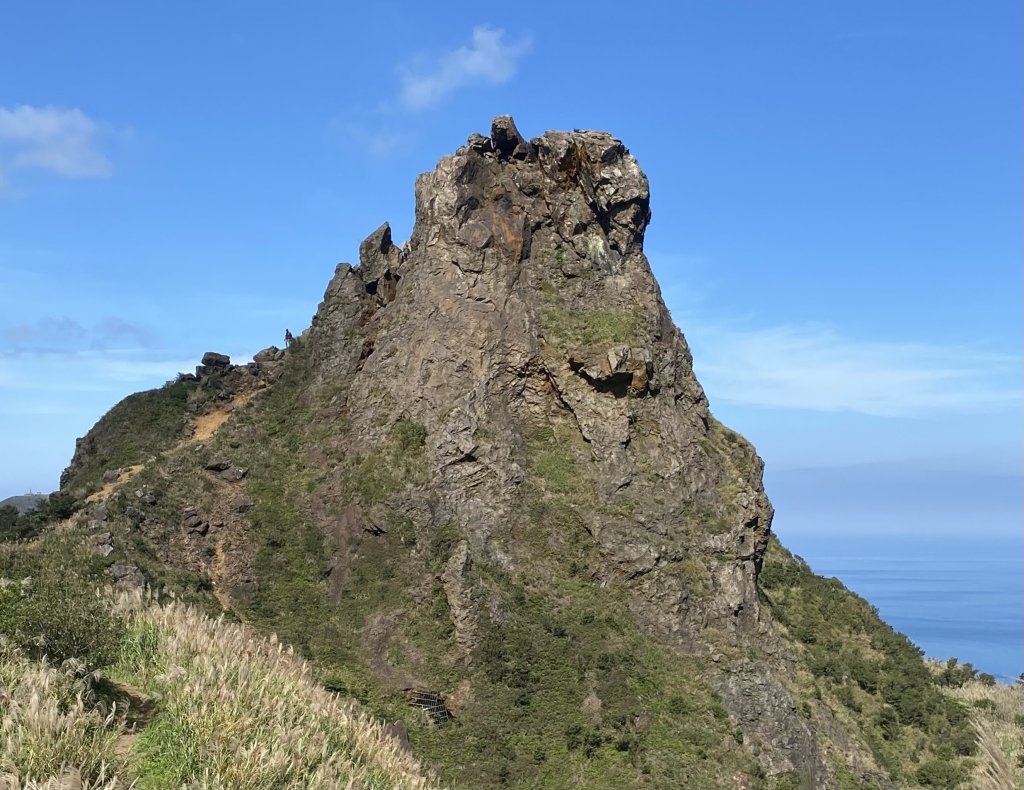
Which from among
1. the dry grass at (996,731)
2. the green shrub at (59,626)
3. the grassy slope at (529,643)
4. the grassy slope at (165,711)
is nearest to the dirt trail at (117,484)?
the grassy slope at (529,643)

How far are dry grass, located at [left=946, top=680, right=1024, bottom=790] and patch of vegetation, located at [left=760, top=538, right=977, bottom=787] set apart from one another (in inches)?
78.3

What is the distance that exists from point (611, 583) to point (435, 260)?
70.1ft

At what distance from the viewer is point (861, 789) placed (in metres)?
34.7

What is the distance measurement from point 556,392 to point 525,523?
820cm

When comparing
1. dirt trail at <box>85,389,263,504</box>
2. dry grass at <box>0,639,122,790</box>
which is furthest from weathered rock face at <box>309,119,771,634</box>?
dry grass at <box>0,639,122,790</box>

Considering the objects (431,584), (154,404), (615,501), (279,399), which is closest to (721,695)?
(615,501)

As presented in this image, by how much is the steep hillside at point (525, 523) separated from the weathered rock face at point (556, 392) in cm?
15

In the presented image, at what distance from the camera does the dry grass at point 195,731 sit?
7265 mm

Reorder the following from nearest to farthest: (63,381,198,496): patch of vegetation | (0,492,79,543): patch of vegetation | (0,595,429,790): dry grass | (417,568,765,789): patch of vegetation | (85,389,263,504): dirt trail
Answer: (0,595,429,790): dry grass → (417,568,765,789): patch of vegetation → (0,492,79,543): patch of vegetation → (85,389,263,504): dirt trail → (63,381,198,496): patch of vegetation

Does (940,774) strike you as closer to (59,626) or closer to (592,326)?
(592,326)

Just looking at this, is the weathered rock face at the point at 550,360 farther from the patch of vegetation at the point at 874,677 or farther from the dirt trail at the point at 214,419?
the patch of vegetation at the point at 874,677

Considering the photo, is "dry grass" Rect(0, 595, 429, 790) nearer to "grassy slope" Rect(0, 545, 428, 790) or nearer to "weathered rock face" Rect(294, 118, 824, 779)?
"grassy slope" Rect(0, 545, 428, 790)

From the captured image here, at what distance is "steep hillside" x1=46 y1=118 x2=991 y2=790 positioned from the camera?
34.5 m

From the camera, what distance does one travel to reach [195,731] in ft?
26.7
